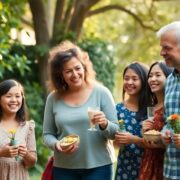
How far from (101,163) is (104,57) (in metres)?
6.67

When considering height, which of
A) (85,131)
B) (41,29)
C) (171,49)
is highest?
(41,29)

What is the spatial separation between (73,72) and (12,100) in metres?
0.64

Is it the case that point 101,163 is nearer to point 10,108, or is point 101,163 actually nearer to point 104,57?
point 10,108

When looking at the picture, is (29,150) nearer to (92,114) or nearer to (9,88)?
(9,88)

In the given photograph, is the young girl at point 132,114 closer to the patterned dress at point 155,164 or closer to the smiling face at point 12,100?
the patterned dress at point 155,164

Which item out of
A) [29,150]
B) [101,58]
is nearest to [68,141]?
[29,150]

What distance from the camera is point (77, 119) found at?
14.3 ft

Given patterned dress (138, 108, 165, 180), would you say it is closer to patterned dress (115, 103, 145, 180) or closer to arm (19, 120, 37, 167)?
patterned dress (115, 103, 145, 180)

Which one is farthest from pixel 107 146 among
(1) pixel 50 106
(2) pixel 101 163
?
(1) pixel 50 106

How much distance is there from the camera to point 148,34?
1481 centimetres

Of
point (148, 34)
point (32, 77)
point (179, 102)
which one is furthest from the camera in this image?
point (148, 34)

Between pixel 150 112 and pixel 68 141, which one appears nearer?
pixel 68 141

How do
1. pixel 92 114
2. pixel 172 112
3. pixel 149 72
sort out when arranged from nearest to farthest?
pixel 172 112 → pixel 92 114 → pixel 149 72

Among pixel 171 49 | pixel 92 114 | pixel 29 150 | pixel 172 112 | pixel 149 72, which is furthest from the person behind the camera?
pixel 29 150
